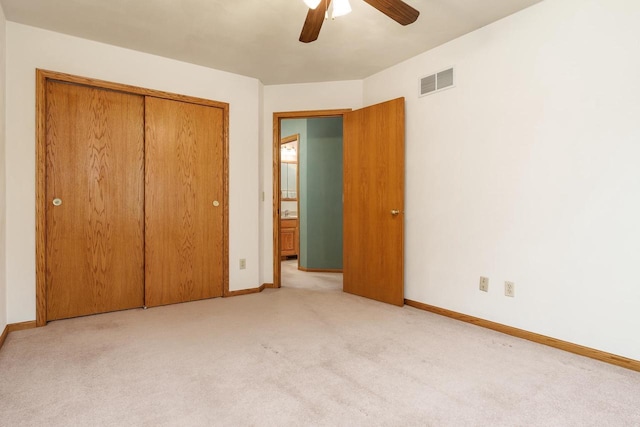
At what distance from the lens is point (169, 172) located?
3383mm

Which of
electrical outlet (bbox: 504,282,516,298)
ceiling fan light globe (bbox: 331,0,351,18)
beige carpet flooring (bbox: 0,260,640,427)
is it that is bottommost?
beige carpet flooring (bbox: 0,260,640,427)

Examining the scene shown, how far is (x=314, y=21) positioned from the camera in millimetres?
2041

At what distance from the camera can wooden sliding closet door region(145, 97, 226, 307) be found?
3.30 metres

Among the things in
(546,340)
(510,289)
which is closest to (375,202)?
(510,289)

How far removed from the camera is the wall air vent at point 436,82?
3.06 m

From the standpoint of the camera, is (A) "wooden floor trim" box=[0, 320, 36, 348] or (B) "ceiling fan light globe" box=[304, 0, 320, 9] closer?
(B) "ceiling fan light globe" box=[304, 0, 320, 9]

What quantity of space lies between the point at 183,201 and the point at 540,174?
3.03 metres

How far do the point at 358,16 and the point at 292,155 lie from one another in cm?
424

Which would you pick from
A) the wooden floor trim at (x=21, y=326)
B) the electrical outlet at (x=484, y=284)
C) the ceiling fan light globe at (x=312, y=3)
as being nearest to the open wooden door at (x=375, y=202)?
the electrical outlet at (x=484, y=284)

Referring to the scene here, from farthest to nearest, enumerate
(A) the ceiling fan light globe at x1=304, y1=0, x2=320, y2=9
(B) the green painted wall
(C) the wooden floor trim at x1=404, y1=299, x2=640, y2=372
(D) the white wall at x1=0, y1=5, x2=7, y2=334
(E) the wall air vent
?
1. (B) the green painted wall
2. (E) the wall air vent
3. (D) the white wall at x1=0, y1=5, x2=7, y2=334
4. (C) the wooden floor trim at x1=404, y1=299, x2=640, y2=372
5. (A) the ceiling fan light globe at x1=304, y1=0, x2=320, y2=9

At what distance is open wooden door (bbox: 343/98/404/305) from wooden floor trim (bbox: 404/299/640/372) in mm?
489

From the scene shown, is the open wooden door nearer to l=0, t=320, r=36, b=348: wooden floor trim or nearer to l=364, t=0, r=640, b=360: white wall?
l=364, t=0, r=640, b=360: white wall

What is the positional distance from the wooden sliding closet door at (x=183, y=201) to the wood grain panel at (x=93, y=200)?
0.10m

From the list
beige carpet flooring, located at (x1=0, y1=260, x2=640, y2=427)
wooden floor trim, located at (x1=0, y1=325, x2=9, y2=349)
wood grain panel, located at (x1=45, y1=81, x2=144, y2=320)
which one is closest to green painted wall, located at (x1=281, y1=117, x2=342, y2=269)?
beige carpet flooring, located at (x1=0, y1=260, x2=640, y2=427)
